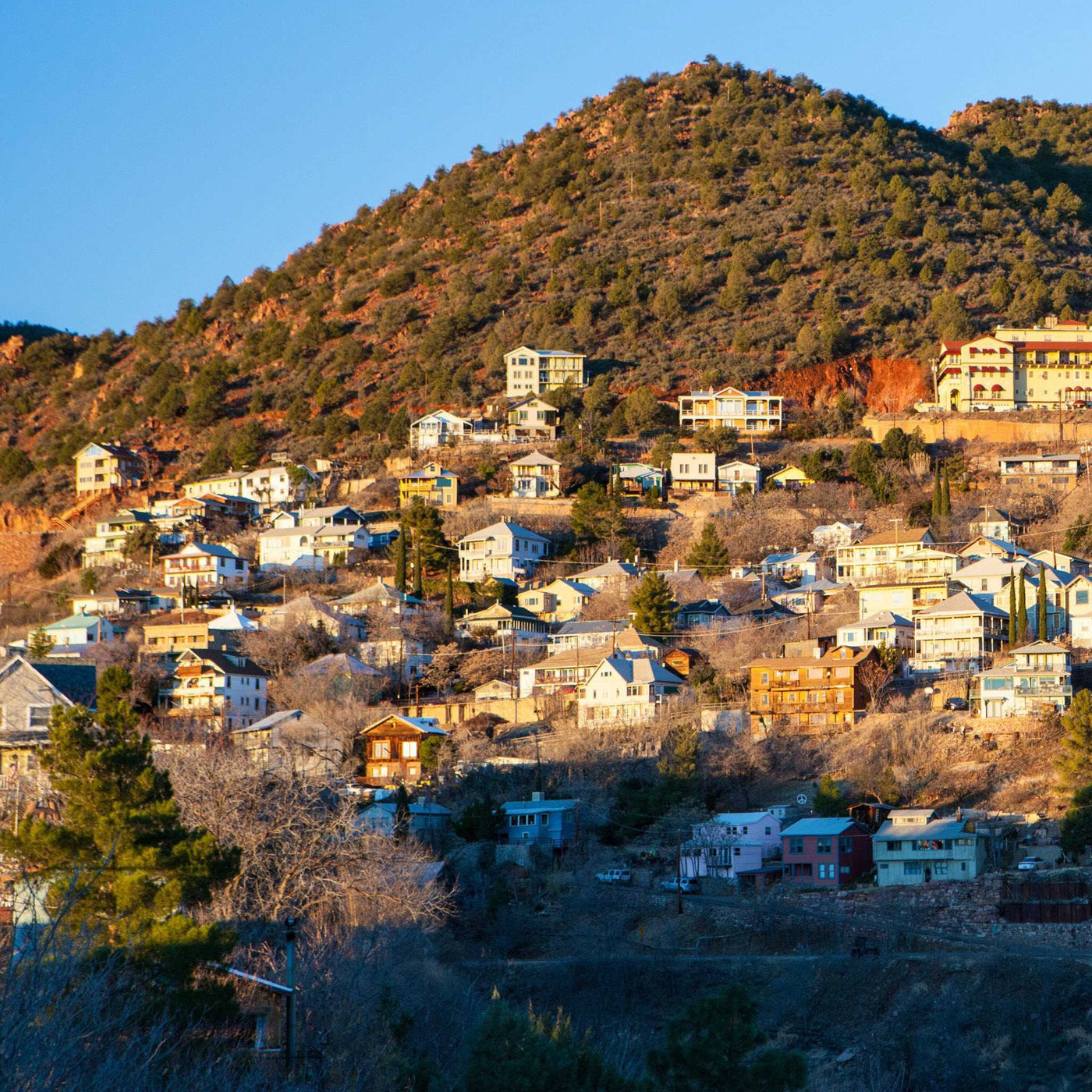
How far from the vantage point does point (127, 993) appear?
78.5ft

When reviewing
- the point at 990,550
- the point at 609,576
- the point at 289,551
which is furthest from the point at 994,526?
the point at 289,551

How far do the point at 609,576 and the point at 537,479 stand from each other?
1515cm

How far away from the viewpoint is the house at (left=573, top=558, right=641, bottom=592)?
267ft

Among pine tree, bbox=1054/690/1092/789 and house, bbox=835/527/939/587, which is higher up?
house, bbox=835/527/939/587

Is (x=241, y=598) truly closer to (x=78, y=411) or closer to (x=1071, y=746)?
(x=1071, y=746)

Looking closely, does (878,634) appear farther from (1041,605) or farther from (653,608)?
(653,608)

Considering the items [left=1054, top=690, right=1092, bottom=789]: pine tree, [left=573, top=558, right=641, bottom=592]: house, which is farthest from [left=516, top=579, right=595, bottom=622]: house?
[left=1054, top=690, right=1092, bottom=789]: pine tree

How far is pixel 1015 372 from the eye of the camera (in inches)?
4102

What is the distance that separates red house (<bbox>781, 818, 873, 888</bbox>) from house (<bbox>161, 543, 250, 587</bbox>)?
42562mm

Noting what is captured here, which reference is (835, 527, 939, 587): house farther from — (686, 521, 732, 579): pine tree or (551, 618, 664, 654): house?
(551, 618, 664, 654): house

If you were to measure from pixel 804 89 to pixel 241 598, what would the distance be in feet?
293

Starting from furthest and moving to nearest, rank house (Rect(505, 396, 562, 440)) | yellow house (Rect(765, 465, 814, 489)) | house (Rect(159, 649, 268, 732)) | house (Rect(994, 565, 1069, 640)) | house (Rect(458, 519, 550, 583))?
house (Rect(505, 396, 562, 440)) < yellow house (Rect(765, 465, 814, 489)) < house (Rect(458, 519, 550, 583)) < house (Rect(159, 649, 268, 732)) < house (Rect(994, 565, 1069, 640))

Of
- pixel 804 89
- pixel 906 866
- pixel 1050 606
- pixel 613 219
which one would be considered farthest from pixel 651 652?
pixel 804 89

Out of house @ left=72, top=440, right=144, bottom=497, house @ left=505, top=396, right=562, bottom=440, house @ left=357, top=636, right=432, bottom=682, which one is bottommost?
house @ left=357, top=636, right=432, bottom=682
